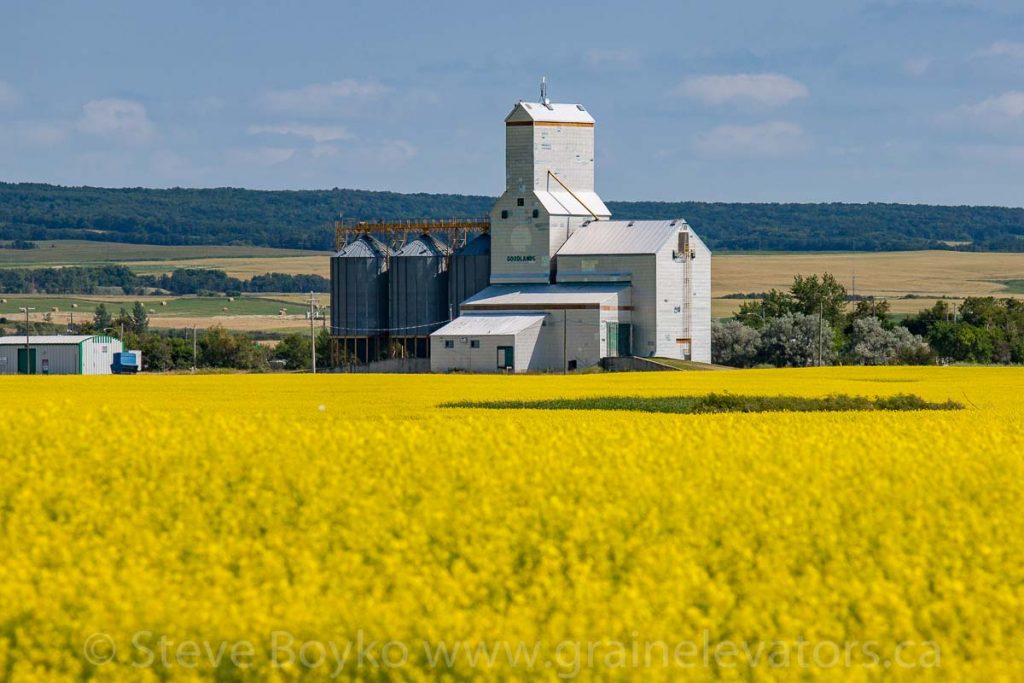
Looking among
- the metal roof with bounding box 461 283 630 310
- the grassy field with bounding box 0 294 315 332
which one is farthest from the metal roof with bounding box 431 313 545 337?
the grassy field with bounding box 0 294 315 332

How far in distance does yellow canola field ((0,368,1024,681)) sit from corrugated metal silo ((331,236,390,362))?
7394 centimetres

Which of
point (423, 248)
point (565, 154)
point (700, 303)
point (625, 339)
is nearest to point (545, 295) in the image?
point (625, 339)

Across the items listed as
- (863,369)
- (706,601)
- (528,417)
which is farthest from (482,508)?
(863,369)

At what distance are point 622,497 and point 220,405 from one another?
26.8m

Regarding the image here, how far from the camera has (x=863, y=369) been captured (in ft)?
226

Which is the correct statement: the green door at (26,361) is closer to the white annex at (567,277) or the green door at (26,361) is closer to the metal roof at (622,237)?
the white annex at (567,277)

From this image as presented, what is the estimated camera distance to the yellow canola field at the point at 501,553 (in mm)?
13812

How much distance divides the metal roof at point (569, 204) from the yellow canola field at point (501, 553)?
2705 inches

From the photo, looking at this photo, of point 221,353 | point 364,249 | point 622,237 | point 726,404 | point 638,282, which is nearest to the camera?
point 726,404

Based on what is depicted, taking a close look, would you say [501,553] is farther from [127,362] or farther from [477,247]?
[127,362]

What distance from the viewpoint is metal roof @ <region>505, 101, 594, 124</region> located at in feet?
301

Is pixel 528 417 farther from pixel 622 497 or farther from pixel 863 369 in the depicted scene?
pixel 863 369

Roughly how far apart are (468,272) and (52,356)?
24245 millimetres

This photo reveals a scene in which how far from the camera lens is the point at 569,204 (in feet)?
302
